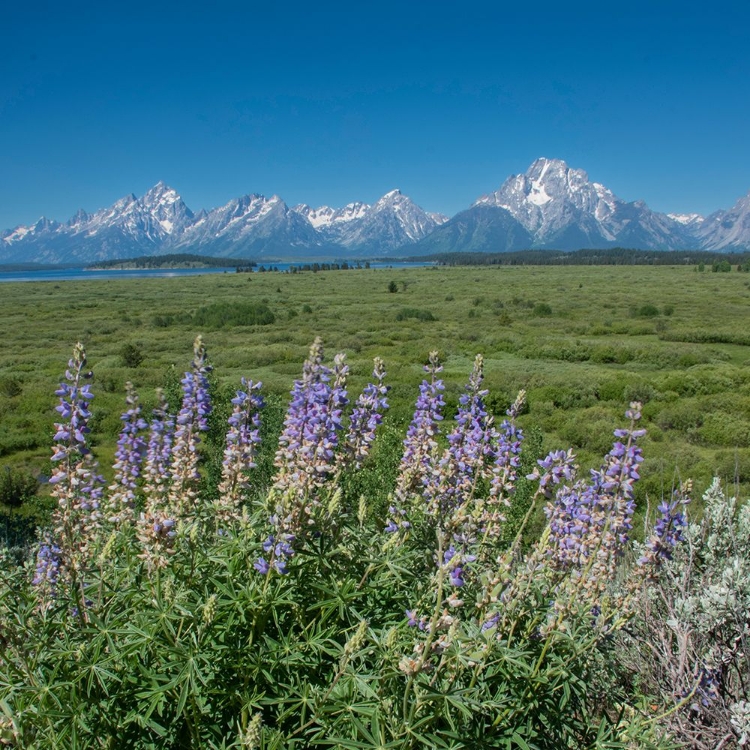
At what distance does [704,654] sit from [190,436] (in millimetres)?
3724

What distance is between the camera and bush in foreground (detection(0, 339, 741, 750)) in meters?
2.19

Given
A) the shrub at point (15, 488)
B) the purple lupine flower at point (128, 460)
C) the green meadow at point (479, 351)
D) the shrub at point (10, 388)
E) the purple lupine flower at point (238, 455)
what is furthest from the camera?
the shrub at point (10, 388)

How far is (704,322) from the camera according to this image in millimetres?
42812


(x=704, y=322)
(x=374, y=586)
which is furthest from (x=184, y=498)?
(x=704, y=322)

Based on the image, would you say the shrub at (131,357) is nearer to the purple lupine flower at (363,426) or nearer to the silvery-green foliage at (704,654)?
the purple lupine flower at (363,426)

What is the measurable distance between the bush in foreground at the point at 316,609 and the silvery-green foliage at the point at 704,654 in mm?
461

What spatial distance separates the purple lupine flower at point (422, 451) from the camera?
3350 mm

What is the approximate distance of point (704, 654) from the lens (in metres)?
3.73

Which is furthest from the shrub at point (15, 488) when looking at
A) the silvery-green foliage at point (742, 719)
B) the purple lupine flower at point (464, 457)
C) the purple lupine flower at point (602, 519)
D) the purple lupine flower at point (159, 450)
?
the silvery-green foliage at point (742, 719)

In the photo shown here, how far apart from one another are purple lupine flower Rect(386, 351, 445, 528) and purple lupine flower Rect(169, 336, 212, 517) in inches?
48.6

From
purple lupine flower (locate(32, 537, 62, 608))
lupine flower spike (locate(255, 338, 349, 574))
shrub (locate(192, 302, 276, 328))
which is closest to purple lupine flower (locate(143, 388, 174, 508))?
purple lupine flower (locate(32, 537, 62, 608))

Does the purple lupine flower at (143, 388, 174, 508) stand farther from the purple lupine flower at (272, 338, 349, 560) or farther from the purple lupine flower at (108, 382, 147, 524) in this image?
the purple lupine flower at (272, 338, 349, 560)

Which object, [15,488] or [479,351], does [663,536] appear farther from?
[479,351]

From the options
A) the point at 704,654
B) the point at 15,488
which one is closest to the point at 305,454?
the point at 704,654
